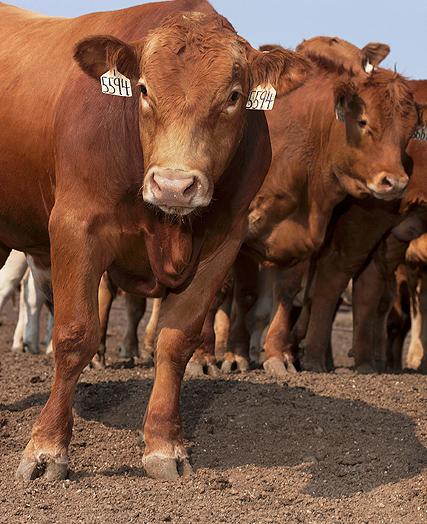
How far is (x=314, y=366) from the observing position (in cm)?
1105

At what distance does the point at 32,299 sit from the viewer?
13.9 meters

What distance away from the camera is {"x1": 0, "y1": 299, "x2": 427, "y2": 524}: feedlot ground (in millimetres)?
5828

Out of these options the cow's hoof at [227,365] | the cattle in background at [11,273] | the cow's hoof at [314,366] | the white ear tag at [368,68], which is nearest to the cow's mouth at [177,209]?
the cow's hoof at [227,365]

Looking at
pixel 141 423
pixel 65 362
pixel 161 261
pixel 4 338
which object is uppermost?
pixel 161 261

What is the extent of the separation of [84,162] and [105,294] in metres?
5.02

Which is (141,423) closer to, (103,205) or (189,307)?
A: (189,307)

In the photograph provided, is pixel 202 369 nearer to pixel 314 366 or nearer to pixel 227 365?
pixel 227 365

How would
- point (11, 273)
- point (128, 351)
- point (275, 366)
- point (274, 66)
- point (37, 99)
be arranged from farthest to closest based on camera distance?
point (11, 273)
point (128, 351)
point (275, 366)
point (37, 99)
point (274, 66)

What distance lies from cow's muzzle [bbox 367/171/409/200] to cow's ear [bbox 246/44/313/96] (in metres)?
3.59

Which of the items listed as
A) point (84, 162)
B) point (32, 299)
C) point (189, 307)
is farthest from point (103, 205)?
point (32, 299)

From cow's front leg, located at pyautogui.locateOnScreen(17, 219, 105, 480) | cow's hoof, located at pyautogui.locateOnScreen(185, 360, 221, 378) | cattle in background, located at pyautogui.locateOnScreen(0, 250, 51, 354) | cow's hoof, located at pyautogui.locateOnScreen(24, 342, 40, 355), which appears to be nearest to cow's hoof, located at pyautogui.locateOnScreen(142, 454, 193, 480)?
cow's front leg, located at pyautogui.locateOnScreen(17, 219, 105, 480)

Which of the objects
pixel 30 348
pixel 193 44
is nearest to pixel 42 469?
pixel 193 44

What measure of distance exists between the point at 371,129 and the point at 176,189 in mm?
5133

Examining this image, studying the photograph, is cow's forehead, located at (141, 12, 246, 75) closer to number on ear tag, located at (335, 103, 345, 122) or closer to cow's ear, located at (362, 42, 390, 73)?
number on ear tag, located at (335, 103, 345, 122)
